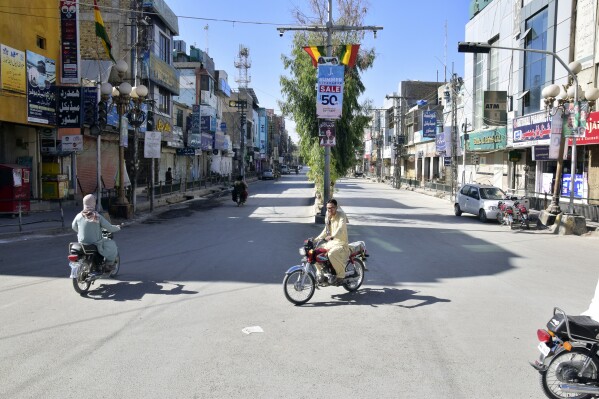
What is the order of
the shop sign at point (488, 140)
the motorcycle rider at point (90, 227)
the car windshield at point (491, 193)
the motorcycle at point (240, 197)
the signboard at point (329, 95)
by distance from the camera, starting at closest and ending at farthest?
1. the motorcycle rider at point (90, 227)
2. the signboard at point (329, 95)
3. the car windshield at point (491, 193)
4. the motorcycle at point (240, 197)
5. the shop sign at point (488, 140)

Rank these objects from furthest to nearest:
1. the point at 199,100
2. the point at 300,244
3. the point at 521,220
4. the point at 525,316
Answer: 1. the point at 199,100
2. the point at 521,220
3. the point at 300,244
4. the point at 525,316

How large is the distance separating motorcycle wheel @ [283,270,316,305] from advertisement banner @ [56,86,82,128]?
16.9 m

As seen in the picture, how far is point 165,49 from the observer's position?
3938cm

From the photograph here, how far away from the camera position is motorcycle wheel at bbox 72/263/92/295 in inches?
317

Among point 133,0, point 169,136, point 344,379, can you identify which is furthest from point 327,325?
point 169,136

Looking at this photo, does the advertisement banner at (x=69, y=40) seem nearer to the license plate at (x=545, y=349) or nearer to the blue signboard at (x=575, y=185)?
the license plate at (x=545, y=349)

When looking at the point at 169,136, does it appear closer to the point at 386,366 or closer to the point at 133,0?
the point at 133,0

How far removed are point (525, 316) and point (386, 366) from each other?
117 inches

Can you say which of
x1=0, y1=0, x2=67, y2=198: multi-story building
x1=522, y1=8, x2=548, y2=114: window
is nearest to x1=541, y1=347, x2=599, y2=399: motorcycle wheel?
x1=0, y1=0, x2=67, y2=198: multi-story building

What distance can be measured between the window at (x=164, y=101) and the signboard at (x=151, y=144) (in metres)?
15.4

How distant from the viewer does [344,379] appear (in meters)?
4.84

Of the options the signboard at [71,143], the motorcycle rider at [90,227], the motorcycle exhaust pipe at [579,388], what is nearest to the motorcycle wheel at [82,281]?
the motorcycle rider at [90,227]

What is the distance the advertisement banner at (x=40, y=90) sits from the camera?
20.7 meters

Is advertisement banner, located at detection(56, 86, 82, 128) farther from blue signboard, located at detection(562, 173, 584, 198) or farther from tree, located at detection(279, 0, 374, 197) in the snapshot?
blue signboard, located at detection(562, 173, 584, 198)
